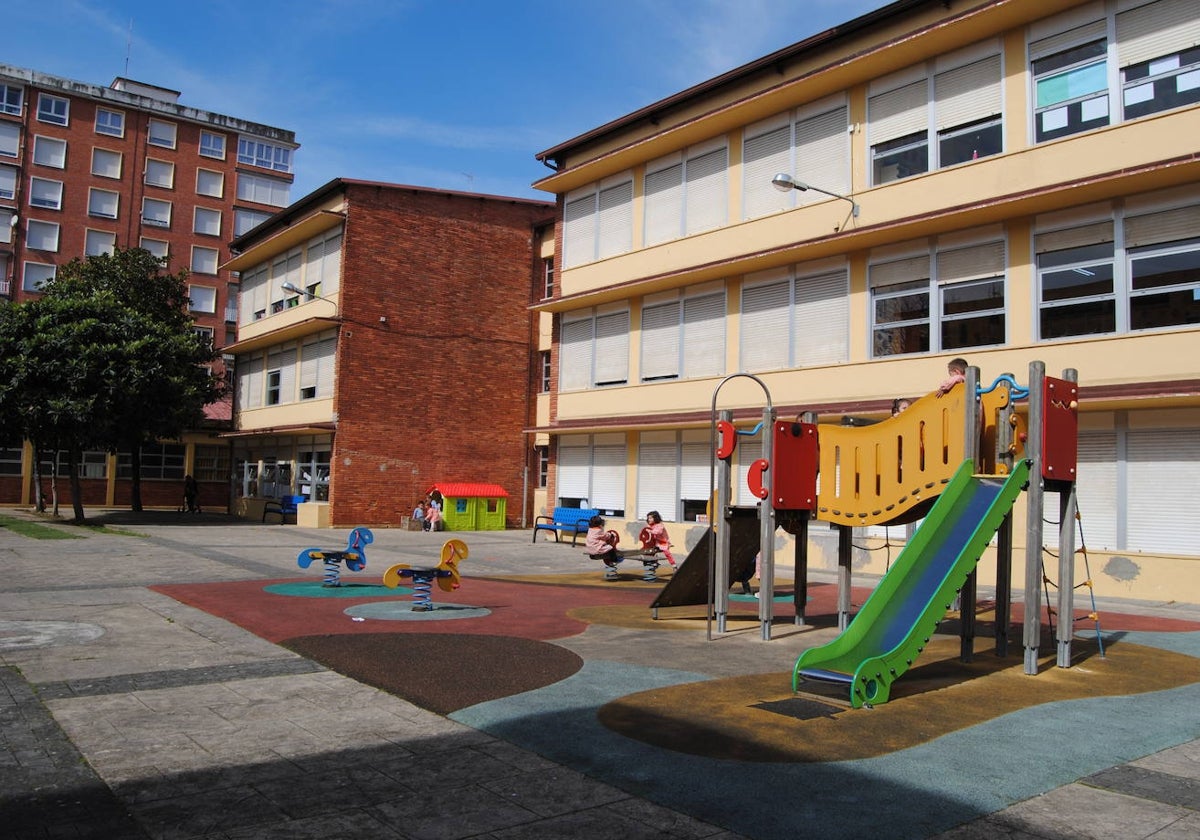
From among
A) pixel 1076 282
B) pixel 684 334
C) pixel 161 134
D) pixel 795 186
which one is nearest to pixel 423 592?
pixel 795 186

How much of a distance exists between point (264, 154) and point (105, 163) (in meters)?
9.55

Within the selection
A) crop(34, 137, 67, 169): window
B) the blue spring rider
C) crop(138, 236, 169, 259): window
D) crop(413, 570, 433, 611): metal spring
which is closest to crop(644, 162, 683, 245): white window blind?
the blue spring rider

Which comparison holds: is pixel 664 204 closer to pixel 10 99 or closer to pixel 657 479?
pixel 657 479

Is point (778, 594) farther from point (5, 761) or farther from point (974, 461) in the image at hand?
point (5, 761)

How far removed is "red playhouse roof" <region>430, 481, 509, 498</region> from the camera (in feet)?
101

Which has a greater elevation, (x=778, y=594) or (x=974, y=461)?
(x=974, y=461)

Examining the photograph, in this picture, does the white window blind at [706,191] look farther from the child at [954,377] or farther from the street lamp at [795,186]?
the child at [954,377]

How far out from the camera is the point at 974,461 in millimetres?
9117

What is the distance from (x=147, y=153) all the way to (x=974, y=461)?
187 ft

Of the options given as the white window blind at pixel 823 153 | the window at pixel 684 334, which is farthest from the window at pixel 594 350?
the white window blind at pixel 823 153

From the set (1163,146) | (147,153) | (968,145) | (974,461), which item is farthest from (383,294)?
(147,153)

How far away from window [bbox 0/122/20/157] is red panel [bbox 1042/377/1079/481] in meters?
56.7

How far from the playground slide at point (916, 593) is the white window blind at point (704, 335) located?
582 inches

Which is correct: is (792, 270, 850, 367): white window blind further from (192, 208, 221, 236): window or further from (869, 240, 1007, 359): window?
(192, 208, 221, 236): window
